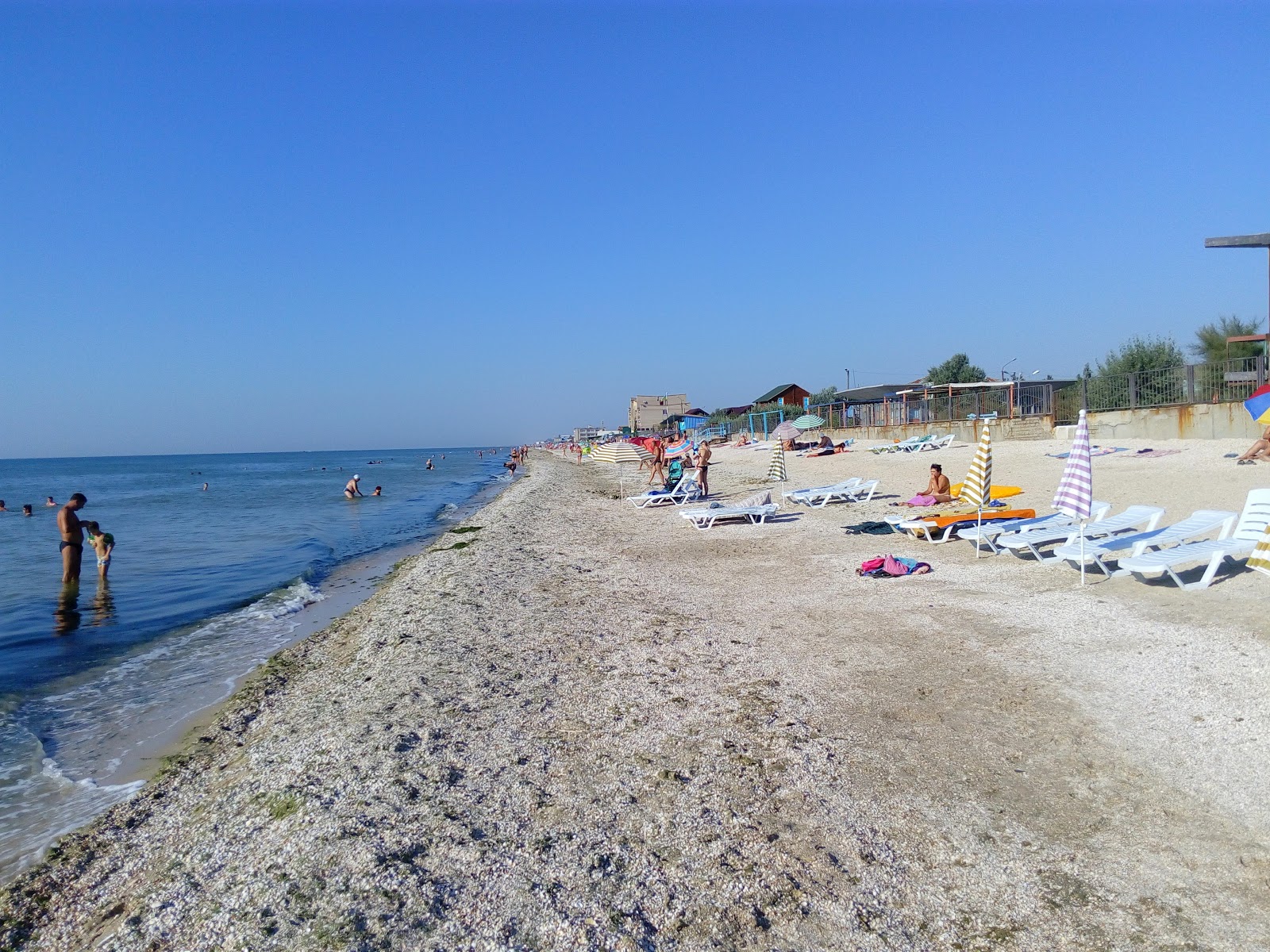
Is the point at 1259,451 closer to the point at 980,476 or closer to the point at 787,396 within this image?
the point at 980,476

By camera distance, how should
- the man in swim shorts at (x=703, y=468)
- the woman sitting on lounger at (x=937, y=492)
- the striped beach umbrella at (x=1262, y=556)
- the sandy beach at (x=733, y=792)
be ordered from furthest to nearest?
the man in swim shorts at (x=703, y=468), the woman sitting on lounger at (x=937, y=492), the striped beach umbrella at (x=1262, y=556), the sandy beach at (x=733, y=792)

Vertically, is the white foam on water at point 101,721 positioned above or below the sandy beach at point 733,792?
below

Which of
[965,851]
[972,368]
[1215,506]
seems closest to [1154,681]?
[965,851]

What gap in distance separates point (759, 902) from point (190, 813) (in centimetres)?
322

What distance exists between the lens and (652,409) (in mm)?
99188

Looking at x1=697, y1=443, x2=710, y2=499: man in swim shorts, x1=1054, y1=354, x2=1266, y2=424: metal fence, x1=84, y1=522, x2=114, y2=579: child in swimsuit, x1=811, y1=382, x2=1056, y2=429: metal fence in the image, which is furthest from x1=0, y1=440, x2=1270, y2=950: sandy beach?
x1=811, y1=382, x2=1056, y2=429: metal fence

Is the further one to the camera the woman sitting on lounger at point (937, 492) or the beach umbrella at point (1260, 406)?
the woman sitting on lounger at point (937, 492)

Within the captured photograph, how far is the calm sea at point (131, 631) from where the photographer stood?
5.05m

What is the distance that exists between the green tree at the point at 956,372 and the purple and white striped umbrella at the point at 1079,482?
164ft

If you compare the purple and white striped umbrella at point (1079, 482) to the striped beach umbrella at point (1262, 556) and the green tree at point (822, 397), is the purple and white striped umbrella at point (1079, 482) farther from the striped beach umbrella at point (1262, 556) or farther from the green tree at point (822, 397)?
the green tree at point (822, 397)

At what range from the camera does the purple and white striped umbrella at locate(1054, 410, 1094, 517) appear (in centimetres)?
689

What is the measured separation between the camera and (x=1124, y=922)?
8.54 feet

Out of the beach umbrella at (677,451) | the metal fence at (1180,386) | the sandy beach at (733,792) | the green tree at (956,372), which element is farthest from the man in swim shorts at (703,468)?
the green tree at (956,372)

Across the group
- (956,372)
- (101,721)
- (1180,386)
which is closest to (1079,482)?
(101,721)
